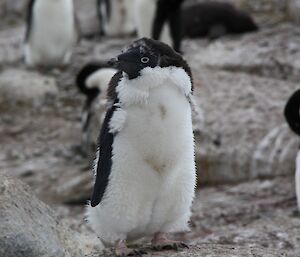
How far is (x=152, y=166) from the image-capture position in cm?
387

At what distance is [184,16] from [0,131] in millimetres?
3102

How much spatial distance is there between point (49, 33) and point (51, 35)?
0.05 meters

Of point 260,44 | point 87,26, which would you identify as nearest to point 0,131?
point 260,44

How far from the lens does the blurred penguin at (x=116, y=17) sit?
12258mm

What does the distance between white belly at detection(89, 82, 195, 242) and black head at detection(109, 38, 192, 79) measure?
0.34 ft

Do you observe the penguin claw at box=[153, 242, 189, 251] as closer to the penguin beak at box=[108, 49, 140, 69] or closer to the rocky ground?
the rocky ground

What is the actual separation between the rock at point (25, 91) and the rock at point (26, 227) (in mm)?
5520

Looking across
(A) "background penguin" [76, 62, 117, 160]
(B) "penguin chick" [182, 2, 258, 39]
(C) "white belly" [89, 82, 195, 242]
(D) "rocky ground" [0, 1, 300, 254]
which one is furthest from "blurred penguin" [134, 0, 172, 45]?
(C) "white belly" [89, 82, 195, 242]

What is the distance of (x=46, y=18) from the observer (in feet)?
34.7

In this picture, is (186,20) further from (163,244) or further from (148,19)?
(163,244)

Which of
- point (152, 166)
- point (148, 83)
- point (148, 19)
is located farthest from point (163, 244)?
point (148, 19)

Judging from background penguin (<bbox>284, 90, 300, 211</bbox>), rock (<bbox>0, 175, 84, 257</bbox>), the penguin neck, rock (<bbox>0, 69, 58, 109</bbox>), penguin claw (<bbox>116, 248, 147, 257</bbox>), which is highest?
the penguin neck

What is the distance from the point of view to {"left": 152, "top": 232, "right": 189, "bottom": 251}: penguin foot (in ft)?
13.2

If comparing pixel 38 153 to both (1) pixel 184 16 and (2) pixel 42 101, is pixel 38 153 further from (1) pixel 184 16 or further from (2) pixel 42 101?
(1) pixel 184 16
